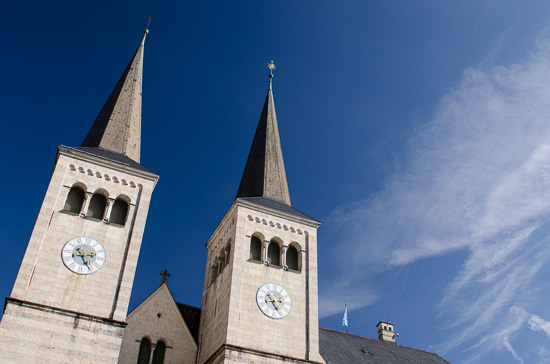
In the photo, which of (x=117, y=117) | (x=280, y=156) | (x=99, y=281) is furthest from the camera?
(x=280, y=156)

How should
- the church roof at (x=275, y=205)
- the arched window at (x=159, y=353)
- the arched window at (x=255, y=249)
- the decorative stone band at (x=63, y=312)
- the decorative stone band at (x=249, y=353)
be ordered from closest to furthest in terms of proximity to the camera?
the decorative stone band at (x=63, y=312) < the decorative stone band at (x=249, y=353) < the arched window at (x=159, y=353) < the arched window at (x=255, y=249) < the church roof at (x=275, y=205)

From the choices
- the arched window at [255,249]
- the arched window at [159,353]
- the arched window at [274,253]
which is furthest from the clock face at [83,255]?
the arched window at [274,253]

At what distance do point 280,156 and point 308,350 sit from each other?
12.7 metres

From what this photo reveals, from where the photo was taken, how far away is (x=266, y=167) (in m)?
32.8

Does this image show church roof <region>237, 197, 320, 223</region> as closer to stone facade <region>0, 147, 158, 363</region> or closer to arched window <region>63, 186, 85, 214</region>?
stone facade <region>0, 147, 158, 363</region>

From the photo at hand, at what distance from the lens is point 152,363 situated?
2542cm

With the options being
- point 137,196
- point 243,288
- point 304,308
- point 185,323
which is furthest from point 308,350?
point 137,196

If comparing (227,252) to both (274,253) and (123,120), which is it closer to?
(274,253)

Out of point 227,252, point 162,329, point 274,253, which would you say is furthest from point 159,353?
point 274,253

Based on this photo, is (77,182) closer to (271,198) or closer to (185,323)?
(185,323)

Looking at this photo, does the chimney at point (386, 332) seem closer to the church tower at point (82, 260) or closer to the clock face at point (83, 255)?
the church tower at point (82, 260)

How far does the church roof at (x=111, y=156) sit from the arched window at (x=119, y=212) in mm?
1826

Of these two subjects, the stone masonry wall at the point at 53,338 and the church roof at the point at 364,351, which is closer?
the stone masonry wall at the point at 53,338

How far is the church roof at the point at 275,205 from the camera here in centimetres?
2930
